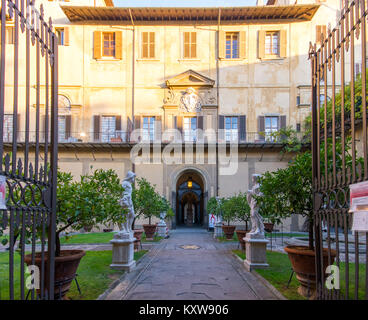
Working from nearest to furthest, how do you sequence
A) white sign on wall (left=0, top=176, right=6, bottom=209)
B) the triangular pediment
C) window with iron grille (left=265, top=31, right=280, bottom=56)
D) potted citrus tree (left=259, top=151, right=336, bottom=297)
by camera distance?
1. white sign on wall (left=0, top=176, right=6, bottom=209)
2. potted citrus tree (left=259, top=151, right=336, bottom=297)
3. the triangular pediment
4. window with iron grille (left=265, top=31, right=280, bottom=56)

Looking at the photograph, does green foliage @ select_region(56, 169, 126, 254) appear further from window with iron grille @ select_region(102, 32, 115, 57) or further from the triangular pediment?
window with iron grille @ select_region(102, 32, 115, 57)

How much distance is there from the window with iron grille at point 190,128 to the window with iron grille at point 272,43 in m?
6.89

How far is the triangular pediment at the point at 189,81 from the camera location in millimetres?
23703

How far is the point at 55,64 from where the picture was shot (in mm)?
4039

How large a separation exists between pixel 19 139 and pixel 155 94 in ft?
30.7

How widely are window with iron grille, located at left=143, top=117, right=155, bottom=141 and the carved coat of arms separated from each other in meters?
2.26

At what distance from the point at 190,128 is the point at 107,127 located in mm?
5614

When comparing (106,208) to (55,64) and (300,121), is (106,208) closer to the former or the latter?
Answer: (55,64)

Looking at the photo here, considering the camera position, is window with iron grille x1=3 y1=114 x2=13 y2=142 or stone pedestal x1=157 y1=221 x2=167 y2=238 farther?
window with iron grille x1=3 y1=114 x2=13 y2=142

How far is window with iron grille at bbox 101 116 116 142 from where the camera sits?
23531 mm

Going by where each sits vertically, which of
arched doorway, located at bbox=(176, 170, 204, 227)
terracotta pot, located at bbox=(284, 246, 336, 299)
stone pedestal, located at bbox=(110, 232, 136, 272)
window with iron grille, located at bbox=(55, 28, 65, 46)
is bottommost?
arched doorway, located at bbox=(176, 170, 204, 227)

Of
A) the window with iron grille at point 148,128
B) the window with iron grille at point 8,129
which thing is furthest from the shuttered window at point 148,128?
the window with iron grille at point 8,129

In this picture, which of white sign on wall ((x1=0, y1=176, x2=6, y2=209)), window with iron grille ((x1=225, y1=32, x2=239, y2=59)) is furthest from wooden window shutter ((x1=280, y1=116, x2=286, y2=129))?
white sign on wall ((x1=0, y1=176, x2=6, y2=209))

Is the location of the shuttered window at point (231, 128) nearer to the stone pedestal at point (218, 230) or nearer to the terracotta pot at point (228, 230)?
the stone pedestal at point (218, 230)
